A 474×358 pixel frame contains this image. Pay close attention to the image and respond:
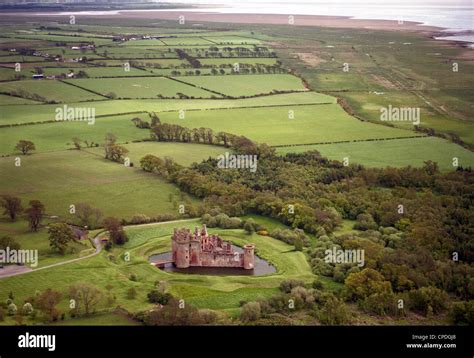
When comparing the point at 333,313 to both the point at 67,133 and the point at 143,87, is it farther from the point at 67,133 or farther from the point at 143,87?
the point at 143,87

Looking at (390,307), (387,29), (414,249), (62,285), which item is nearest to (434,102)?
(387,29)

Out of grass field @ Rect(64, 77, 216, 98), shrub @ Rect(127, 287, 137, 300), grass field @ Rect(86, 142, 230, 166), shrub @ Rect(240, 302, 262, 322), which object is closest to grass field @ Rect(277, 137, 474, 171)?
grass field @ Rect(86, 142, 230, 166)

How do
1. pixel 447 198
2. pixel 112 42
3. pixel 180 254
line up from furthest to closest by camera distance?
1. pixel 112 42
2. pixel 447 198
3. pixel 180 254

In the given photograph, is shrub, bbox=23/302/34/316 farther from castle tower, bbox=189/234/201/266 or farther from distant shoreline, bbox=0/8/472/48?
distant shoreline, bbox=0/8/472/48

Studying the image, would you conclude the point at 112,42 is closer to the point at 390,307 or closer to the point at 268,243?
the point at 268,243
